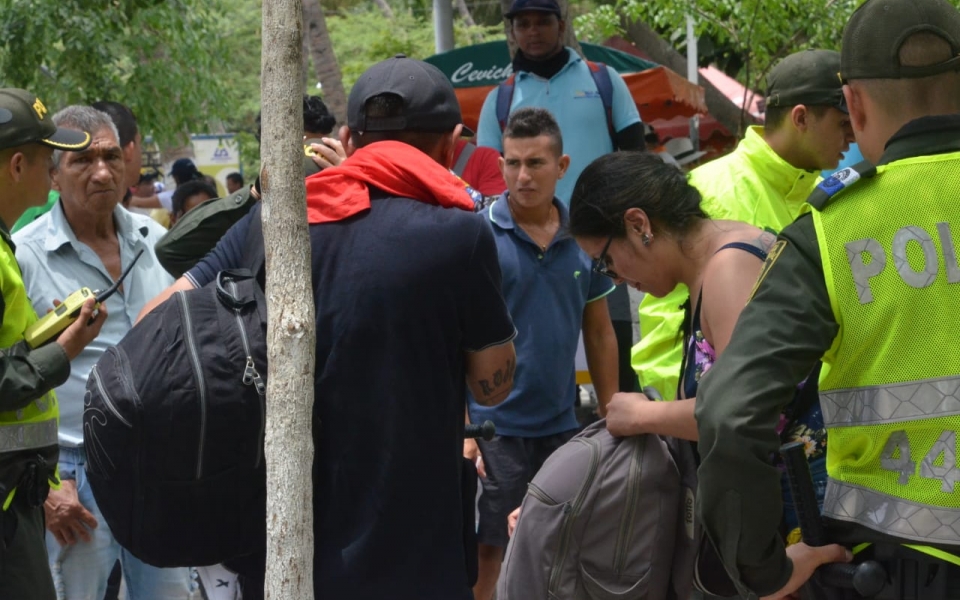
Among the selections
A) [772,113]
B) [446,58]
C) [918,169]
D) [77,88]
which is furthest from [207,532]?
[77,88]

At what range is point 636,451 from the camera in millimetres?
3268

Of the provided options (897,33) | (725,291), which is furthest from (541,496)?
(897,33)

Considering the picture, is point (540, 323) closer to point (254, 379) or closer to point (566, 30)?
point (254, 379)

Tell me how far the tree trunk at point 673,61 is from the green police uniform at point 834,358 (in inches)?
427

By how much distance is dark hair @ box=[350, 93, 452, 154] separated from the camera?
3.20 metres

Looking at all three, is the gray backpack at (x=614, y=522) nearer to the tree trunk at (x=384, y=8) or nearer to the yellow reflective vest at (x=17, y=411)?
the yellow reflective vest at (x=17, y=411)

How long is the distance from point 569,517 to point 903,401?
1089 millimetres

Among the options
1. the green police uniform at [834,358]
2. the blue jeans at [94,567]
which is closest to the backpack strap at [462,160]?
the blue jeans at [94,567]

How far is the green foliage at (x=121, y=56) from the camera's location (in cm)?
1112

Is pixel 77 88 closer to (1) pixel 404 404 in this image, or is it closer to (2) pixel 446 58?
(2) pixel 446 58

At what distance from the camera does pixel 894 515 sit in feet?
8.00

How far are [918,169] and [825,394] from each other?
1.58 feet

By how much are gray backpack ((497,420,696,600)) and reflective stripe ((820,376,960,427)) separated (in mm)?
852

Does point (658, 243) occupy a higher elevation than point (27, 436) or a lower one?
higher
